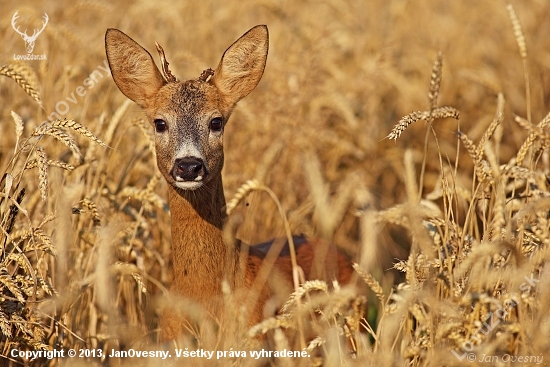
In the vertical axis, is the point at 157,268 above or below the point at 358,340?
above

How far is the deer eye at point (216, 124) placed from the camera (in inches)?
204

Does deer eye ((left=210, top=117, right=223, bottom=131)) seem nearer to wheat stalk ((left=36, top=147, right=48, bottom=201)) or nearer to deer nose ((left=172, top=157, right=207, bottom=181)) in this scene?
deer nose ((left=172, top=157, right=207, bottom=181))

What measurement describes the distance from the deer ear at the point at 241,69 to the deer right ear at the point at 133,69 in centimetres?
42

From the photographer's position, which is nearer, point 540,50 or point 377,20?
point 540,50

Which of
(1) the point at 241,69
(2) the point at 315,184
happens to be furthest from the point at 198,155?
(1) the point at 241,69

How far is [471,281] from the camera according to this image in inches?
139

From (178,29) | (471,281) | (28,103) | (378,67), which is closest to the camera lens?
(471,281)

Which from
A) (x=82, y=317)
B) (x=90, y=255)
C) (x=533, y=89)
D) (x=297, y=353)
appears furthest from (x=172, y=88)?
(x=533, y=89)

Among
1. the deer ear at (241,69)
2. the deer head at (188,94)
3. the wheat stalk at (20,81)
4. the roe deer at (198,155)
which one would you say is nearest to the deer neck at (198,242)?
the roe deer at (198,155)

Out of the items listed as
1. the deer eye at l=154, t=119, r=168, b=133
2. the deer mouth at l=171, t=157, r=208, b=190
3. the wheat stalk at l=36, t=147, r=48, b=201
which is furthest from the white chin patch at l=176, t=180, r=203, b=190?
the wheat stalk at l=36, t=147, r=48, b=201

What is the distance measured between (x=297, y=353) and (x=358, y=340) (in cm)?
57

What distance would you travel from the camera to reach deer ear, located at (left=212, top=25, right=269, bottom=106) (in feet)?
17.7

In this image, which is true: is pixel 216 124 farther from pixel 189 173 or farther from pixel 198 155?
pixel 189 173

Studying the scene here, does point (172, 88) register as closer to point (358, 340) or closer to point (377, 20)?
point (358, 340)
